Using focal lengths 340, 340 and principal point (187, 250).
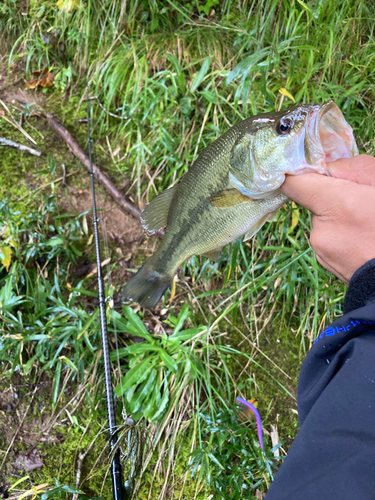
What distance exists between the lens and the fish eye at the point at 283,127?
1496mm

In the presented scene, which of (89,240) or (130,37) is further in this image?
(130,37)

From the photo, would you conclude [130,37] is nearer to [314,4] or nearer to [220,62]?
[220,62]

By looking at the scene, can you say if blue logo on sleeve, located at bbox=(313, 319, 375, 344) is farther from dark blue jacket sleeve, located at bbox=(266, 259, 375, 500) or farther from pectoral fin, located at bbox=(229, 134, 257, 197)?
pectoral fin, located at bbox=(229, 134, 257, 197)

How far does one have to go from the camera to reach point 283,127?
4.96 feet

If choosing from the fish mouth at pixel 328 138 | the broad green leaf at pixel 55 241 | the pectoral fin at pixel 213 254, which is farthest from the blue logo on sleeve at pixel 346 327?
the broad green leaf at pixel 55 241

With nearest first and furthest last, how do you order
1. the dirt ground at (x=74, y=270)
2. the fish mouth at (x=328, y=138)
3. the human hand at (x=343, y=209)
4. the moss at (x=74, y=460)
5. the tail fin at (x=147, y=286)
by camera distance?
1. the human hand at (x=343, y=209)
2. the fish mouth at (x=328, y=138)
3. the tail fin at (x=147, y=286)
4. the moss at (x=74, y=460)
5. the dirt ground at (x=74, y=270)

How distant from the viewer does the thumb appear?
1302 mm

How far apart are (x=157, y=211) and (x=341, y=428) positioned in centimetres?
144

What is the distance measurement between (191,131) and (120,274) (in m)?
1.46

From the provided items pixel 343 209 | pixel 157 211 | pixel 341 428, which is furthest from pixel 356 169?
pixel 157 211

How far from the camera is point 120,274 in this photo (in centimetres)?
313

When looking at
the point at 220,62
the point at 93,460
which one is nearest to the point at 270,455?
the point at 93,460

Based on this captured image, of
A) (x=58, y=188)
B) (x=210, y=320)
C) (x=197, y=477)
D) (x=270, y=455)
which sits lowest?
(x=197, y=477)

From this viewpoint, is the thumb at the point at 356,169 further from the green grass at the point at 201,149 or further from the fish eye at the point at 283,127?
the green grass at the point at 201,149
